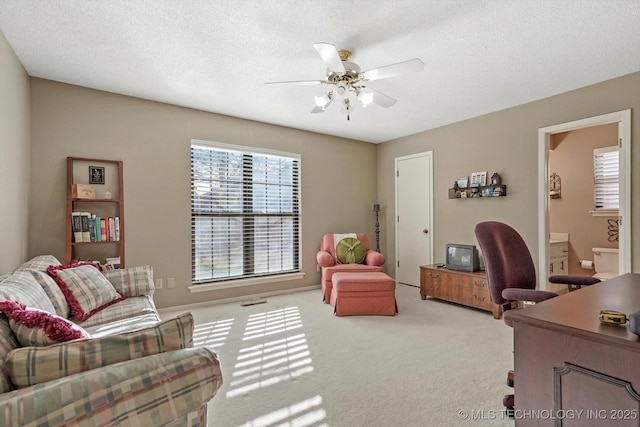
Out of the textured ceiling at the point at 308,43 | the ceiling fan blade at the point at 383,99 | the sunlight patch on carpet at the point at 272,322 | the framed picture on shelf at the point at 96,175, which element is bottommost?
the sunlight patch on carpet at the point at 272,322

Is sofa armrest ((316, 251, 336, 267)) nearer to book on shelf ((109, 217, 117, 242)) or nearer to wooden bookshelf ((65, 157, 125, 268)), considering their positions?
wooden bookshelf ((65, 157, 125, 268))

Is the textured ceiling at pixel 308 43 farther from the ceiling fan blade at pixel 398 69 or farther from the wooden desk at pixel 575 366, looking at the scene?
the wooden desk at pixel 575 366

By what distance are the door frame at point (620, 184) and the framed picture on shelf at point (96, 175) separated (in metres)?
4.85

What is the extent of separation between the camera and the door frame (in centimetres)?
296

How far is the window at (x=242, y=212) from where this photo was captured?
3.95 metres

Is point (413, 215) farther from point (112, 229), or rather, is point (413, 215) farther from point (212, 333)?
point (112, 229)

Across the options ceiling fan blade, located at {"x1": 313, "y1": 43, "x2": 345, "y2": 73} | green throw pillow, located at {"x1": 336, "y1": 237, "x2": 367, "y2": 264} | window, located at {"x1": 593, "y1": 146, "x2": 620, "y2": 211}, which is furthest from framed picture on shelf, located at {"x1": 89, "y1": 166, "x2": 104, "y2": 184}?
window, located at {"x1": 593, "y1": 146, "x2": 620, "y2": 211}

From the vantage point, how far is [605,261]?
424cm

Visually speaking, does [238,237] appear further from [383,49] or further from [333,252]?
[383,49]

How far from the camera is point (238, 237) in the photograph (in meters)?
4.23

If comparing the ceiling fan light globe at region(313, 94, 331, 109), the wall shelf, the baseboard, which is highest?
the ceiling fan light globe at region(313, 94, 331, 109)

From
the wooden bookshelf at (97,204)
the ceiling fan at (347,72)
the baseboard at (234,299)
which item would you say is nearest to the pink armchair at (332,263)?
the baseboard at (234,299)

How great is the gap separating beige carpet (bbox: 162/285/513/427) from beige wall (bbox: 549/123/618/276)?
7.65 feet

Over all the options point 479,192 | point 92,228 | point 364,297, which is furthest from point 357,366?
point 479,192
